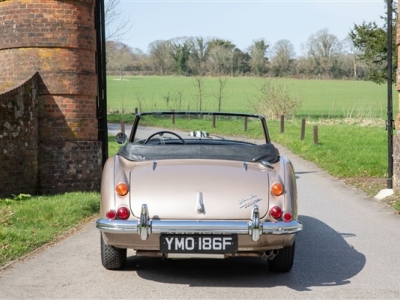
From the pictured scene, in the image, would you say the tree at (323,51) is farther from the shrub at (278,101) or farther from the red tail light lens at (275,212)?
the red tail light lens at (275,212)

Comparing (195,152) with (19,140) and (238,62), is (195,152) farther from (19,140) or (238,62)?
(238,62)

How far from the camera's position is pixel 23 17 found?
12.2m

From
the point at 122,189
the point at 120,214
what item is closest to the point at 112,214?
the point at 120,214

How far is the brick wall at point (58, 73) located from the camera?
40.1ft

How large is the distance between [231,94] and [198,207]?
6999cm

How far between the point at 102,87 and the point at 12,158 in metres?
2.54

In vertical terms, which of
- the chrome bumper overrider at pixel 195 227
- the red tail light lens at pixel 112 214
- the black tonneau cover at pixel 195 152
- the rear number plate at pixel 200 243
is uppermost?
the black tonneau cover at pixel 195 152

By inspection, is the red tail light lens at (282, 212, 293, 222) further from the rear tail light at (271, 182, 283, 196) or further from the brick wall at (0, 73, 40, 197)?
the brick wall at (0, 73, 40, 197)

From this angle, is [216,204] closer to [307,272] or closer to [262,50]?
[307,272]

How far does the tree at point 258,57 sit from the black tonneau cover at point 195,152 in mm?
89276

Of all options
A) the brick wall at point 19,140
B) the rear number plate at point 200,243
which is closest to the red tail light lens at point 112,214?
the rear number plate at point 200,243

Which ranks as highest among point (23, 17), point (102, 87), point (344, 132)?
point (23, 17)

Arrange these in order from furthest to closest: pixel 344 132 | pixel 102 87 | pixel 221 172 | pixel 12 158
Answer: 1. pixel 344 132
2. pixel 102 87
3. pixel 12 158
4. pixel 221 172

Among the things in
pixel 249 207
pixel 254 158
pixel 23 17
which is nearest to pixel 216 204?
pixel 249 207
